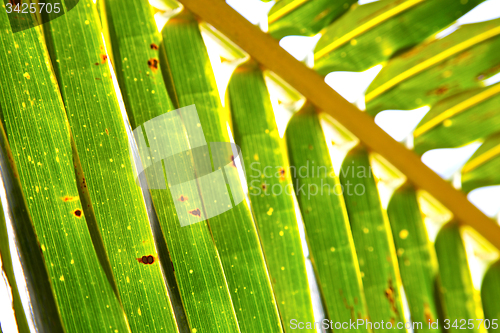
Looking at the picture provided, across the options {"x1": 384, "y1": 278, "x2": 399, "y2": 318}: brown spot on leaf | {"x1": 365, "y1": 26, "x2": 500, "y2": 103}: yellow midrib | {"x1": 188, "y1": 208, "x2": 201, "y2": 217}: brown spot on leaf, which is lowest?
{"x1": 384, "y1": 278, "x2": 399, "y2": 318}: brown spot on leaf

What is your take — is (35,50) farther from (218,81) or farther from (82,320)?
(82,320)

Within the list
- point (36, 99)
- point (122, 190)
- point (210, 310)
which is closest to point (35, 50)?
point (36, 99)

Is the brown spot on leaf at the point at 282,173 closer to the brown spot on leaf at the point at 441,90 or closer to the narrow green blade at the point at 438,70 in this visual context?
the narrow green blade at the point at 438,70

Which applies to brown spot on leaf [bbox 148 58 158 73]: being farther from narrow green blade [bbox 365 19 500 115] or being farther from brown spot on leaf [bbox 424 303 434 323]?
brown spot on leaf [bbox 424 303 434 323]

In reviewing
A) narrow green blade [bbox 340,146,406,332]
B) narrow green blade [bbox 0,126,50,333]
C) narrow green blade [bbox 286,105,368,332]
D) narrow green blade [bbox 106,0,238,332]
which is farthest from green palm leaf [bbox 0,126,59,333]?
narrow green blade [bbox 340,146,406,332]

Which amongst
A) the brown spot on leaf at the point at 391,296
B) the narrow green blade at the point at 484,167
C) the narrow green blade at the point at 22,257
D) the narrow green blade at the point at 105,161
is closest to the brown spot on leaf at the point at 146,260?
the narrow green blade at the point at 105,161

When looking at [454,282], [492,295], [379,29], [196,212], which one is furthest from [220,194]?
[492,295]

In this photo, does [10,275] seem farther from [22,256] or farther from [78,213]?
[78,213]
